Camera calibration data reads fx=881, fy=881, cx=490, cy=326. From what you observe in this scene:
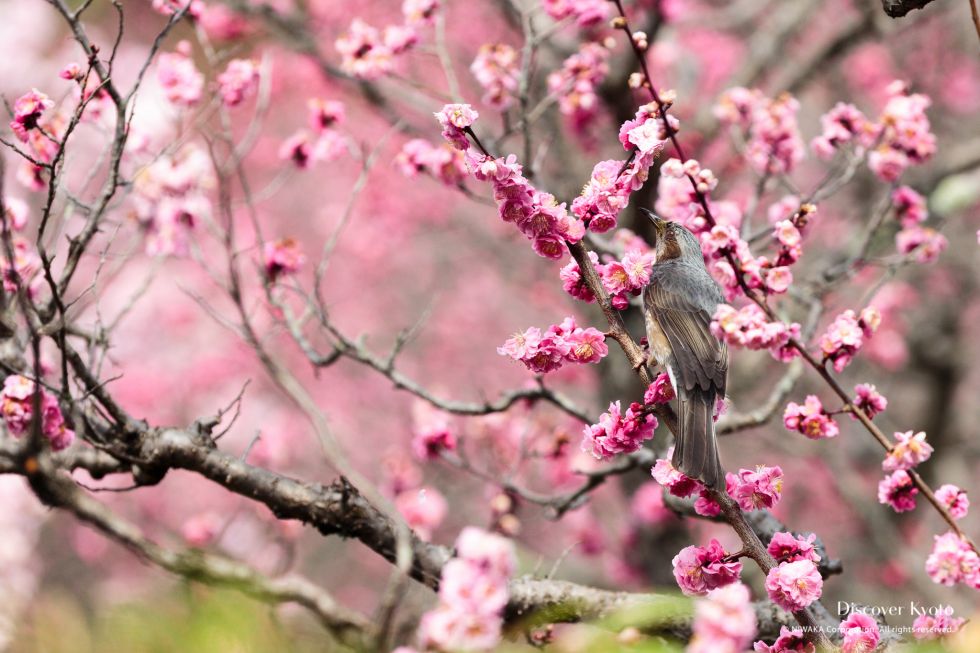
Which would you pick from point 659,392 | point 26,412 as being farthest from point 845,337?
point 26,412

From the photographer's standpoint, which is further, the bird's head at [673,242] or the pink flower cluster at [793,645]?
the bird's head at [673,242]

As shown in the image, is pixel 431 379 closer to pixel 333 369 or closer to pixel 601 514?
pixel 333 369

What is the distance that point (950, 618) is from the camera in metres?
2.62

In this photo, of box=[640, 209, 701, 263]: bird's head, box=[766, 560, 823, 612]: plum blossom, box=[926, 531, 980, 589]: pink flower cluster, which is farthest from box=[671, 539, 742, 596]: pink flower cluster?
box=[640, 209, 701, 263]: bird's head

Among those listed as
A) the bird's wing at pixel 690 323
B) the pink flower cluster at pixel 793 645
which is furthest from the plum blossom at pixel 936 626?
the bird's wing at pixel 690 323

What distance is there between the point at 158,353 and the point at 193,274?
5.29 ft

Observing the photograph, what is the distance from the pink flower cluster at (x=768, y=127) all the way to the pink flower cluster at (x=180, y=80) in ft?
8.69

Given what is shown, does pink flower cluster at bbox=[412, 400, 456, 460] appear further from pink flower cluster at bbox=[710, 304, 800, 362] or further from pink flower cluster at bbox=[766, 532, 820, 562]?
pink flower cluster at bbox=[710, 304, 800, 362]

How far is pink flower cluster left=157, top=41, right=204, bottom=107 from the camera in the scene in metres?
4.32

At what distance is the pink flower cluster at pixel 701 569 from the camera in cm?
239

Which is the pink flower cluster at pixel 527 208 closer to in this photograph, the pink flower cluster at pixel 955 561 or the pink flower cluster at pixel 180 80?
the pink flower cluster at pixel 955 561

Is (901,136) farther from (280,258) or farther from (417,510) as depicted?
(417,510)

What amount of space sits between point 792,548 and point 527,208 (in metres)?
1.22

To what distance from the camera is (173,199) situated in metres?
4.57
